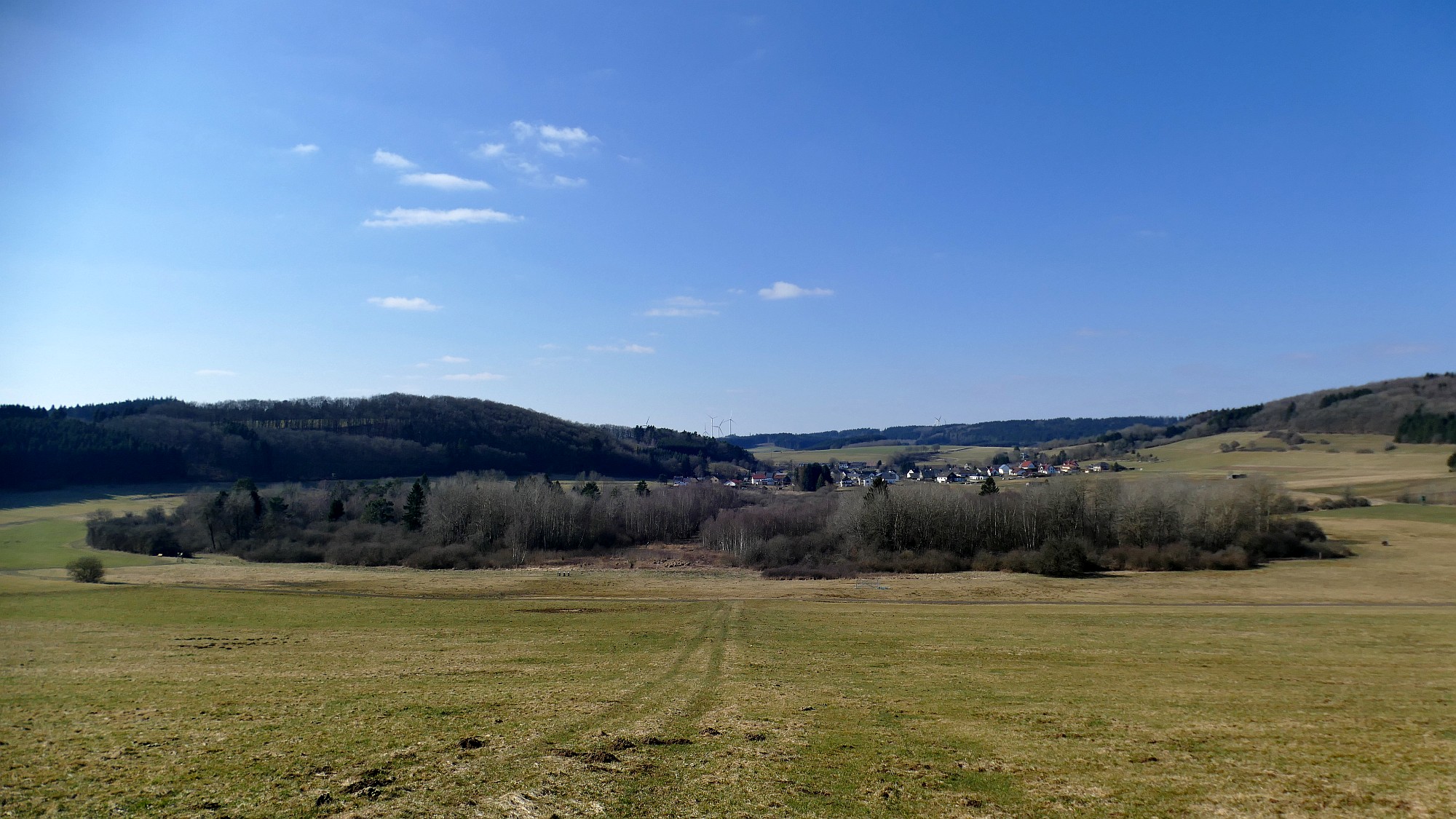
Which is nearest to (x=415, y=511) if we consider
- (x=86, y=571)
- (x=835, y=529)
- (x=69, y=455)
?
(x=86, y=571)

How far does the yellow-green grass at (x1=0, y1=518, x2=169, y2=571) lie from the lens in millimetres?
56000

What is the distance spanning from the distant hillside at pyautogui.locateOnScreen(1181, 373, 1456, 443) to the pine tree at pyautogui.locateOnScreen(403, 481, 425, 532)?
17166 cm

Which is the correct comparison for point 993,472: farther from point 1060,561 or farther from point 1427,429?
point 1060,561

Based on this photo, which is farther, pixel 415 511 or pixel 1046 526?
pixel 415 511

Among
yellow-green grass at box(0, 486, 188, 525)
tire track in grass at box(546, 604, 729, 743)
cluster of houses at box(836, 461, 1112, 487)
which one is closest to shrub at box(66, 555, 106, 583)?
yellow-green grass at box(0, 486, 188, 525)

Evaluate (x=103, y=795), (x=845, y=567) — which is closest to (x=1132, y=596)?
(x=845, y=567)

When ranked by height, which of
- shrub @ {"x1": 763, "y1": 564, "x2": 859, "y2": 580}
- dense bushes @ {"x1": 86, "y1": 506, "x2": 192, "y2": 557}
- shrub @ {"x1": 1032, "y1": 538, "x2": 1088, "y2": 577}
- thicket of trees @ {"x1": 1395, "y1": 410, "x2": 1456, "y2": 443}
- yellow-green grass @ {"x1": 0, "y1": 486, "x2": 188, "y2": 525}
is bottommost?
shrub @ {"x1": 763, "y1": 564, "x2": 859, "y2": 580}

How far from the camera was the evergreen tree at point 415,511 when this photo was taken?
95375 mm

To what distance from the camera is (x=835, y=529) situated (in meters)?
88.2

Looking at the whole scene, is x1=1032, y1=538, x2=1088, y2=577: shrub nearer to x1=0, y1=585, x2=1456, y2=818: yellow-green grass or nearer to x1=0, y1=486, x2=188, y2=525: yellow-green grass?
x1=0, y1=585, x2=1456, y2=818: yellow-green grass

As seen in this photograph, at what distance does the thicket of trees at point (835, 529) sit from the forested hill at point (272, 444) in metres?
25.2

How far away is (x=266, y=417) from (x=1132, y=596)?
186m

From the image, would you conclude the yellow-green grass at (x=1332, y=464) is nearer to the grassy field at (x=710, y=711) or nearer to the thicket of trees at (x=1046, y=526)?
the thicket of trees at (x=1046, y=526)

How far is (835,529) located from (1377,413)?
496 feet
